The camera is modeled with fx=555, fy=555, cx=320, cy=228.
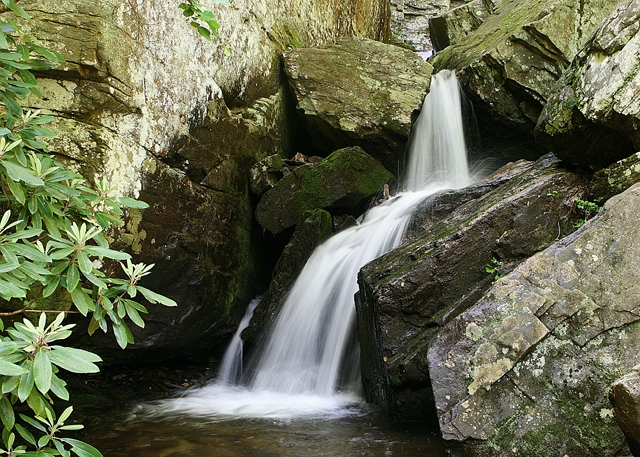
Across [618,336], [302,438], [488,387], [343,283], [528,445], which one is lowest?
[302,438]

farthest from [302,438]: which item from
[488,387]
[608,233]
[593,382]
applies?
[608,233]

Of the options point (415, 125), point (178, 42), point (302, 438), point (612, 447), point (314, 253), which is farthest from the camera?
point (415, 125)

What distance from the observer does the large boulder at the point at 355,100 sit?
24.5 ft

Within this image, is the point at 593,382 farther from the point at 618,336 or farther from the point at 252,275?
the point at 252,275

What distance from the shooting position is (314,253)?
611cm

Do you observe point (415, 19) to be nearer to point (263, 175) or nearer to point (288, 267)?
point (263, 175)

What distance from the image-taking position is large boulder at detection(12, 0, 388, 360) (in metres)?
4.50

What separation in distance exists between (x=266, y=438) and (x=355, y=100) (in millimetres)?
5121

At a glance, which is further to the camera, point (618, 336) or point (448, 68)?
point (448, 68)

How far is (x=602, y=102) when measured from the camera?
3859 millimetres

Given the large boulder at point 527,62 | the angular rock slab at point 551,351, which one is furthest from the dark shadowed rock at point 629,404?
the large boulder at point 527,62

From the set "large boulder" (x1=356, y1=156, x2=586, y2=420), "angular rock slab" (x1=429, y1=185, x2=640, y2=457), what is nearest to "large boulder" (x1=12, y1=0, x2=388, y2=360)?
"large boulder" (x1=356, y1=156, x2=586, y2=420)

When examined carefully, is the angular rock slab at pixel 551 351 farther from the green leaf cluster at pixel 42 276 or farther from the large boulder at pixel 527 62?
the large boulder at pixel 527 62

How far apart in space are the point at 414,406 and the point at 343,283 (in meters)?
1.80
